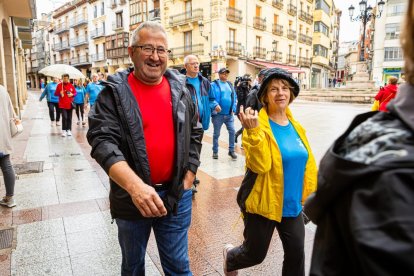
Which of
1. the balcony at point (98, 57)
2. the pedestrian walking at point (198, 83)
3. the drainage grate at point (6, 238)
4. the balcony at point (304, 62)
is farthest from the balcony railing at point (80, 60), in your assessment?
the drainage grate at point (6, 238)

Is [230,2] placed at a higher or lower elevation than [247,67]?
higher

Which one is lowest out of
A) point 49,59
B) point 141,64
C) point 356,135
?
point 356,135

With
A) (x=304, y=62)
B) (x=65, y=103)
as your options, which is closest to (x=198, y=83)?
(x=65, y=103)

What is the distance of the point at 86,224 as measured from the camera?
3775 millimetres

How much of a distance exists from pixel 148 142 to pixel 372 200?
139 cm

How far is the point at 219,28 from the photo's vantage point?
28484 millimetres

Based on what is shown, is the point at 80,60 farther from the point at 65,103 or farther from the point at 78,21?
the point at 65,103

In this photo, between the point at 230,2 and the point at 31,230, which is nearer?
the point at 31,230

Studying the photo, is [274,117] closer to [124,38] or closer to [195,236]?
[195,236]

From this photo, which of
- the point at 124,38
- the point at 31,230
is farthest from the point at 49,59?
the point at 31,230

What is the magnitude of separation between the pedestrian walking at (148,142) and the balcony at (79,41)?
4934 cm

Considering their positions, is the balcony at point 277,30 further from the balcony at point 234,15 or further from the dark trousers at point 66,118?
the dark trousers at point 66,118

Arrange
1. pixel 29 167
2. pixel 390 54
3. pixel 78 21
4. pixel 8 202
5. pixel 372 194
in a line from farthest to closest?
pixel 78 21, pixel 390 54, pixel 29 167, pixel 8 202, pixel 372 194

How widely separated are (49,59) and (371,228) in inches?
2788
